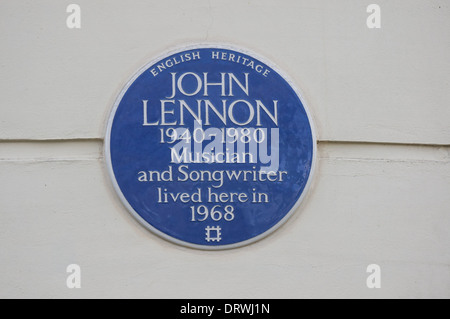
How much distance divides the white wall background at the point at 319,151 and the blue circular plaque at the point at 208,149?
9 centimetres

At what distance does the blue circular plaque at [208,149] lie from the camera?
458 cm

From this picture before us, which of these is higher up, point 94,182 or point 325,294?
point 94,182

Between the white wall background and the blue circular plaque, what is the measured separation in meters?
0.09

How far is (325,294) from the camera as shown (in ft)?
15.2

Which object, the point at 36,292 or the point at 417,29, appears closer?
the point at 36,292

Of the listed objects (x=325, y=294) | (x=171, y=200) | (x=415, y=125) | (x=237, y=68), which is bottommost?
(x=325, y=294)

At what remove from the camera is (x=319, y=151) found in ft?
15.5

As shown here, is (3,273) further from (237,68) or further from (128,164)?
(237,68)

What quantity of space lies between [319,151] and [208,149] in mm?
633

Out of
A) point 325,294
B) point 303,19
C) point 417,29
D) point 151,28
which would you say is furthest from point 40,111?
point 417,29

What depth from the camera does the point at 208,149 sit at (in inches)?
182

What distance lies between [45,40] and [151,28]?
0.59m

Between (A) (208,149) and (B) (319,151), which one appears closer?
(A) (208,149)

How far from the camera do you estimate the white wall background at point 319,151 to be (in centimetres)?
456
